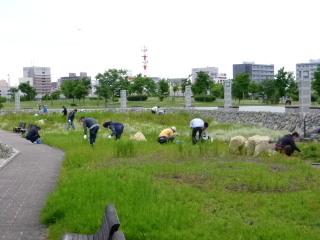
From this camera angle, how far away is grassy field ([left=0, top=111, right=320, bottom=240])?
6.56m

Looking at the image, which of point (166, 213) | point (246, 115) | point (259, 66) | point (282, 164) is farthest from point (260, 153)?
point (259, 66)

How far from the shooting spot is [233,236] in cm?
619

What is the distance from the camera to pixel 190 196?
28.9ft

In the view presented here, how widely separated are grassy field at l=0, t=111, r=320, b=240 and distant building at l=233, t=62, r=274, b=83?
170218mm

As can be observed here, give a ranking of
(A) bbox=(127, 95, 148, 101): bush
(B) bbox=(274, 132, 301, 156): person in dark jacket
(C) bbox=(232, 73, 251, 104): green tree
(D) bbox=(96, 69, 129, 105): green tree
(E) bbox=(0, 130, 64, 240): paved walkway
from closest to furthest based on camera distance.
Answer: (E) bbox=(0, 130, 64, 240): paved walkway < (B) bbox=(274, 132, 301, 156): person in dark jacket < (C) bbox=(232, 73, 251, 104): green tree < (D) bbox=(96, 69, 129, 105): green tree < (A) bbox=(127, 95, 148, 101): bush

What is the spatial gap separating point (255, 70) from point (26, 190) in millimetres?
180384

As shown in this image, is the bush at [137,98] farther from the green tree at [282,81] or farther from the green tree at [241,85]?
the green tree at [282,81]

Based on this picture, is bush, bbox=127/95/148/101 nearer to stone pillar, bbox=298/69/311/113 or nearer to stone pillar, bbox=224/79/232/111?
stone pillar, bbox=224/79/232/111

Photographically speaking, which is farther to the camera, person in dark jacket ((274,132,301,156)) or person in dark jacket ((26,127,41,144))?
person in dark jacket ((26,127,41,144))

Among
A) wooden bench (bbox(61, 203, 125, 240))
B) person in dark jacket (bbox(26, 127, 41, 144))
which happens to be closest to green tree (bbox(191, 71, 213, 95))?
person in dark jacket (bbox(26, 127, 41, 144))

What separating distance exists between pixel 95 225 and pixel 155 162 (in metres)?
6.86

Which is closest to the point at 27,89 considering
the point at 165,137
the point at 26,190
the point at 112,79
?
the point at 112,79

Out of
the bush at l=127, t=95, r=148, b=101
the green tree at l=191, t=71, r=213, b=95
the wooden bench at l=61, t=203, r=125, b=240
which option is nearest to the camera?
the wooden bench at l=61, t=203, r=125, b=240

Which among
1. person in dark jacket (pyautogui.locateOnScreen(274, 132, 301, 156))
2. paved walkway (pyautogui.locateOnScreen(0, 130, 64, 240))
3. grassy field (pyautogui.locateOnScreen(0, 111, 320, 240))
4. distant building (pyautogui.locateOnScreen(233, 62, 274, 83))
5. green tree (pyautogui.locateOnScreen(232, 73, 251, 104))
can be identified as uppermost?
distant building (pyautogui.locateOnScreen(233, 62, 274, 83))
